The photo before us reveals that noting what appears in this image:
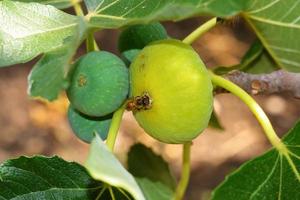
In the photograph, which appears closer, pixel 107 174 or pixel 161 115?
pixel 107 174

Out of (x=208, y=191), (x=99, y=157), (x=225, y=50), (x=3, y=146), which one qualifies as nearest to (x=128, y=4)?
(x=99, y=157)

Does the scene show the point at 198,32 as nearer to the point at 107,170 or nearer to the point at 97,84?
the point at 97,84

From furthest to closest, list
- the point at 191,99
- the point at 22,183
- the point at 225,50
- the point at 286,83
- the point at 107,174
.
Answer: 1. the point at 225,50
2. the point at 286,83
3. the point at 22,183
4. the point at 191,99
5. the point at 107,174

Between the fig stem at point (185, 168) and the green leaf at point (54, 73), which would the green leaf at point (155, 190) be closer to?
the fig stem at point (185, 168)

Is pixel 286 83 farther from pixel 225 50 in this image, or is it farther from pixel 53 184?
pixel 225 50

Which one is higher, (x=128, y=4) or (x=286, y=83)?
(x=128, y=4)

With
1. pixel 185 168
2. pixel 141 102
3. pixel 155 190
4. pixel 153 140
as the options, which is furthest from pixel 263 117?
pixel 153 140

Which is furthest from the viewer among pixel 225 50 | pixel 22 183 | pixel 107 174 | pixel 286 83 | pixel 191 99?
pixel 225 50

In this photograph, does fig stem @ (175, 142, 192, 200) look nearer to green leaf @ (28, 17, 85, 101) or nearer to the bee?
the bee
